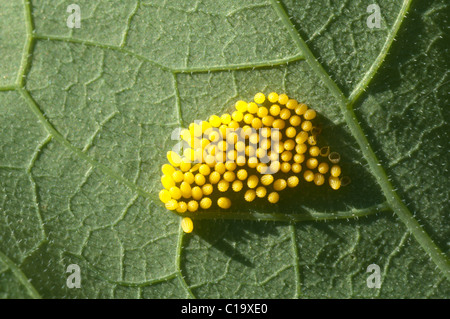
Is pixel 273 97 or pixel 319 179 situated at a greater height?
pixel 273 97

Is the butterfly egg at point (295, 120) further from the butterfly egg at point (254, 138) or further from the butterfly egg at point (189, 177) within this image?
the butterfly egg at point (189, 177)

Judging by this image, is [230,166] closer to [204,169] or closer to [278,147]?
[204,169]

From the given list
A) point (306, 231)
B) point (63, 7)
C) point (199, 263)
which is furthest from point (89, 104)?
point (306, 231)

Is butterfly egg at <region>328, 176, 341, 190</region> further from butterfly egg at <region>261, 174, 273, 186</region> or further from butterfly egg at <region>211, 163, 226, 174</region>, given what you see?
butterfly egg at <region>211, 163, 226, 174</region>

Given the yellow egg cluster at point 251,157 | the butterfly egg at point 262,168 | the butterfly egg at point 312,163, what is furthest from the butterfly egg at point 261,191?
the butterfly egg at point 312,163

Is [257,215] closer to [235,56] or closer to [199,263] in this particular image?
[199,263]

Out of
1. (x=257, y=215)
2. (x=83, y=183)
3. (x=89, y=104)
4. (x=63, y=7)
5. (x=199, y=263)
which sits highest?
(x=63, y=7)

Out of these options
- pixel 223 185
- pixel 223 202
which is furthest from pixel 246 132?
pixel 223 202
